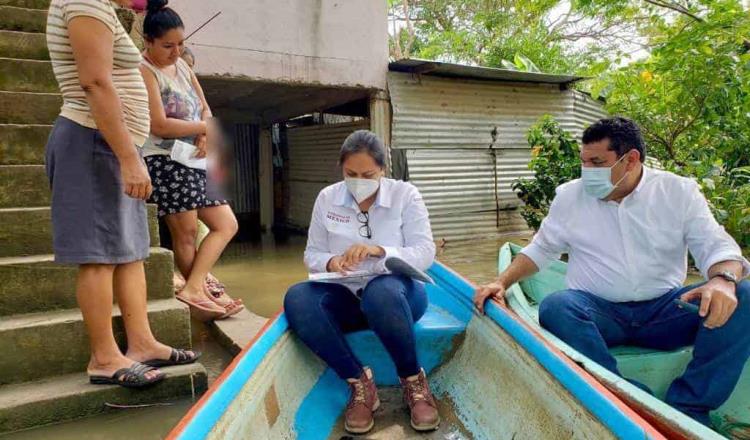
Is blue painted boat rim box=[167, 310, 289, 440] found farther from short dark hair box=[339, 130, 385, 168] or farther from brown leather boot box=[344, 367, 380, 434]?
short dark hair box=[339, 130, 385, 168]

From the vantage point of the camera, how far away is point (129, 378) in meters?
2.12

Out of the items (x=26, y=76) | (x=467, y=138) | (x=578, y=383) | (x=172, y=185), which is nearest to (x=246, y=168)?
(x=467, y=138)

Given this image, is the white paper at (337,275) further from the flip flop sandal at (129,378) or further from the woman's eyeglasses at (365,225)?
the flip flop sandal at (129,378)

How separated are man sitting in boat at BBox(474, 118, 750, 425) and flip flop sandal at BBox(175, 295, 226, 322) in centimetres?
166

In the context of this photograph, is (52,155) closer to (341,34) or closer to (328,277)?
(328,277)

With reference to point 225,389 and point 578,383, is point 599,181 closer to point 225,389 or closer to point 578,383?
point 578,383

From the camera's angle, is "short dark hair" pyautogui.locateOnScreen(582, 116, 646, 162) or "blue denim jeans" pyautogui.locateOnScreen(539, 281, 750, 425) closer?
"blue denim jeans" pyautogui.locateOnScreen(539, 281, 750, 425)

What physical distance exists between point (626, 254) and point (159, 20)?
92.1 inches

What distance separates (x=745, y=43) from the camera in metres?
4.40

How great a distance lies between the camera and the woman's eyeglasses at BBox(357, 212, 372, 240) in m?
2.24

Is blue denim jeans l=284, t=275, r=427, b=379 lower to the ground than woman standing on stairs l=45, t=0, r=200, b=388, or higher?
lower

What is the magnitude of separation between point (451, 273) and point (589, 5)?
414cm

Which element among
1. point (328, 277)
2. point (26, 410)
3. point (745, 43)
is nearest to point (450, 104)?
point (745, 43)

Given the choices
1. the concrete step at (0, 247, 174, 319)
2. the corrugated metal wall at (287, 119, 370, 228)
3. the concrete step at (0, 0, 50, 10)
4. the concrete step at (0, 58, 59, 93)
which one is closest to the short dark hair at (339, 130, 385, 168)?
the concrete step at (0, 247, 174, 319)
